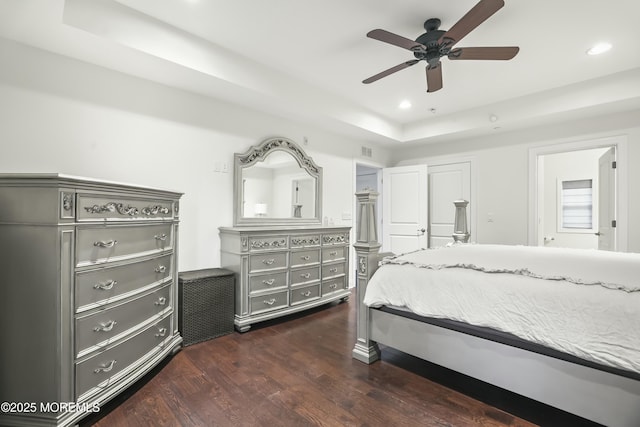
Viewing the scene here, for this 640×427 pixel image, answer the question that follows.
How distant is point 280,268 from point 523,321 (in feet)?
7.35

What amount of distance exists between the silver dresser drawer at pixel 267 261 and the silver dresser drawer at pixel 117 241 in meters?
0.90

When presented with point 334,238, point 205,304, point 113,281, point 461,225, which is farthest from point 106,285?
point 461,225

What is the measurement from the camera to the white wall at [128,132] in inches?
87.7

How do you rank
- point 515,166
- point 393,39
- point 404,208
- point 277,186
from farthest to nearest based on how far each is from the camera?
point 404,208
point 515,166
point 277,186
point 393,39

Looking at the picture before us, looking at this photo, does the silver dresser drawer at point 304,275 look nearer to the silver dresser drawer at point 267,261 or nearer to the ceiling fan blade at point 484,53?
the silver dresser drawer at point 267,261

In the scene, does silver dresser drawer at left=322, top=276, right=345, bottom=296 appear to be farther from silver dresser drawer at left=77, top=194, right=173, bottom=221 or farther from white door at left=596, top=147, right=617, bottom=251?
white door at left=596, top=147, right=617, bottom=251

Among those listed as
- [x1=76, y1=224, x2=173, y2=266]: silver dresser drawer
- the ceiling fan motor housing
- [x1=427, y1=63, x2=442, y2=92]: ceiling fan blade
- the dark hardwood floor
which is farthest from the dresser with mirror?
the ceiling fan motor housing

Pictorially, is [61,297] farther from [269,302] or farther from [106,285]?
[269,302]

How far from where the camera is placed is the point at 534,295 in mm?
1642

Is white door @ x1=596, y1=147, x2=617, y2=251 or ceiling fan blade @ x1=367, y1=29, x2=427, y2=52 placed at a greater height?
ceiling fan blade @ x1=367, y1=29, x2=427, y2=52

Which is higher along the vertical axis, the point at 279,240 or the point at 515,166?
the point at 515,166

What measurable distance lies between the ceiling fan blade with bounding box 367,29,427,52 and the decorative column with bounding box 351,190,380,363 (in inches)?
43.7

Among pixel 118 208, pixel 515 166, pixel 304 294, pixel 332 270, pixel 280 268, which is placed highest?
pixel 515 166

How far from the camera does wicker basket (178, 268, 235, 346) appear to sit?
8.75ft
